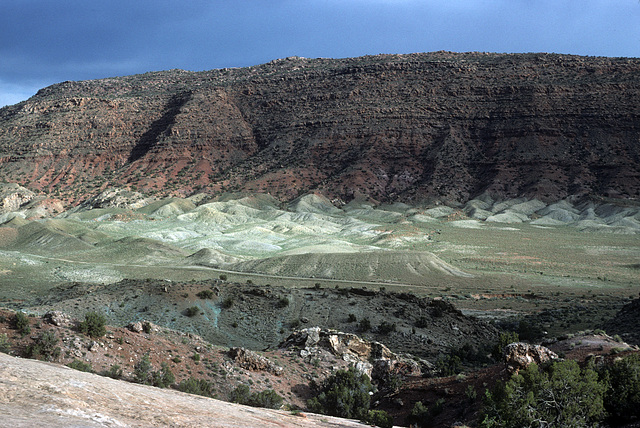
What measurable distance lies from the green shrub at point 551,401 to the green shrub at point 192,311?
65.1 ft

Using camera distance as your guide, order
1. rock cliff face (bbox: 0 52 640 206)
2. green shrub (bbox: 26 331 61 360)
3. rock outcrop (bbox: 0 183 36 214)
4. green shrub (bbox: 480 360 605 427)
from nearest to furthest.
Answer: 1. green shrub (bbox: 480 360 605 427)
2. green shrub (bbox: 26 331 61 360)
3. rock outcrop (bbox: 0 183 36 214)
4. rock cliff face (bbox: 0 52 640 206)

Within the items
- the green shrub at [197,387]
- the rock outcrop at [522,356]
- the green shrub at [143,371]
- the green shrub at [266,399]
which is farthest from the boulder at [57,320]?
the rock outcrop at [522,356]

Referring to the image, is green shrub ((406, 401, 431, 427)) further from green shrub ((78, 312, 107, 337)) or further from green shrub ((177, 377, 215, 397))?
green shrub ((78, 312, 107, 337))

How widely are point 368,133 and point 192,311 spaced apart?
10666 centimetres

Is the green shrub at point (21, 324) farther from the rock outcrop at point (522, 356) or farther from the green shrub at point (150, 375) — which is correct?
the rock outcrop at point (522, 356)

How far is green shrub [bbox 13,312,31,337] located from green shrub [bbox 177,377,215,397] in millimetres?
5195

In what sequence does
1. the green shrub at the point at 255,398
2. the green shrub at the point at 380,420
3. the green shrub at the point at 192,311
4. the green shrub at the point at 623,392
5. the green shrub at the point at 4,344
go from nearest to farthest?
the green shrub at the point at 623,392 → the green shrub at the point at 380,420 → the green shrub at the point at 4,344 → the green shrub at the point at 255,398 → the green shrub at the point at 192,311

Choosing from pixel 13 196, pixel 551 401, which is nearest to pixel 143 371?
pixel 551 401

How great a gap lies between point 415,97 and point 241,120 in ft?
162

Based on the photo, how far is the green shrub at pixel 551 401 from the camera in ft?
33.9

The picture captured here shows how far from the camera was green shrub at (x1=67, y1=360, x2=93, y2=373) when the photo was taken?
14277mm

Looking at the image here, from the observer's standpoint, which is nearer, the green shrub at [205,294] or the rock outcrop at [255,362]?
the rock outcrop at [255,362]

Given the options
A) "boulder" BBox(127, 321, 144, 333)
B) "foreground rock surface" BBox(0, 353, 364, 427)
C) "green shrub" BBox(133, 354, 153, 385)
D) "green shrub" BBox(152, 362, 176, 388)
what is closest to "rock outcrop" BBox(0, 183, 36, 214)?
"boulder" BBox(127, 321, 144, 333)

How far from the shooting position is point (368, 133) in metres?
130
